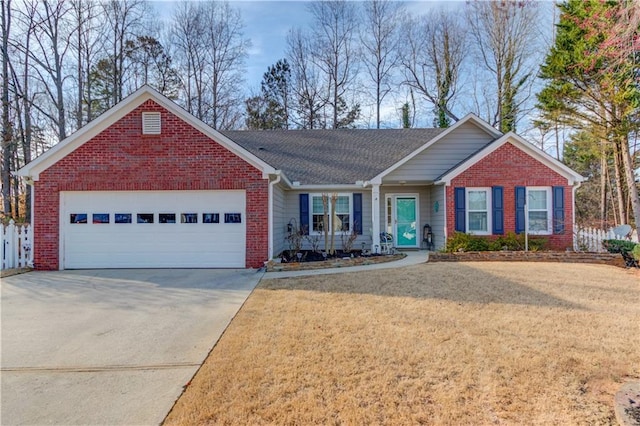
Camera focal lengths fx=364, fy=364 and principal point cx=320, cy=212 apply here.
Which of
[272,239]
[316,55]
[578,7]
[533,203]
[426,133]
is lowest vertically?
[272,239]

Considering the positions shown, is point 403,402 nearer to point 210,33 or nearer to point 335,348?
point 335,348

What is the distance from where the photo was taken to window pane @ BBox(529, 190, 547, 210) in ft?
38.9

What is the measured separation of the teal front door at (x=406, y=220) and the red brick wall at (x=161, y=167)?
228 inches

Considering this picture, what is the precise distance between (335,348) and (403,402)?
1.23m

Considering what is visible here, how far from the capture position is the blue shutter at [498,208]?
1172cm

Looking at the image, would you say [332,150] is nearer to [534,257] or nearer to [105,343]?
[534,257]

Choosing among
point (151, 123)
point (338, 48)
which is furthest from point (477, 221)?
point (338, 48)

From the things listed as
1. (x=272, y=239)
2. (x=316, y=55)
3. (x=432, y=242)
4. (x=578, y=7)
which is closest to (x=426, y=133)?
(x=432, y=242)

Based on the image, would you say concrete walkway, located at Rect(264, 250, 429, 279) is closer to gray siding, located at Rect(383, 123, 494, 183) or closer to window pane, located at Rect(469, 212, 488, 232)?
window pane, located at Rect(469, 212, 488, 232)

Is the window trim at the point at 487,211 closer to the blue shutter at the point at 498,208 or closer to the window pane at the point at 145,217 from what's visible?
the blue shutter at the point at 498,208

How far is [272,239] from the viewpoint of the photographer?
401 inches

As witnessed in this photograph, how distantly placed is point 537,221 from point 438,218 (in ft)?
10.1

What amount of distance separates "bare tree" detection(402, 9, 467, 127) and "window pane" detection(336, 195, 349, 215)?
13935 millimetres

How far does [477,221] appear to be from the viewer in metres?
12.0
